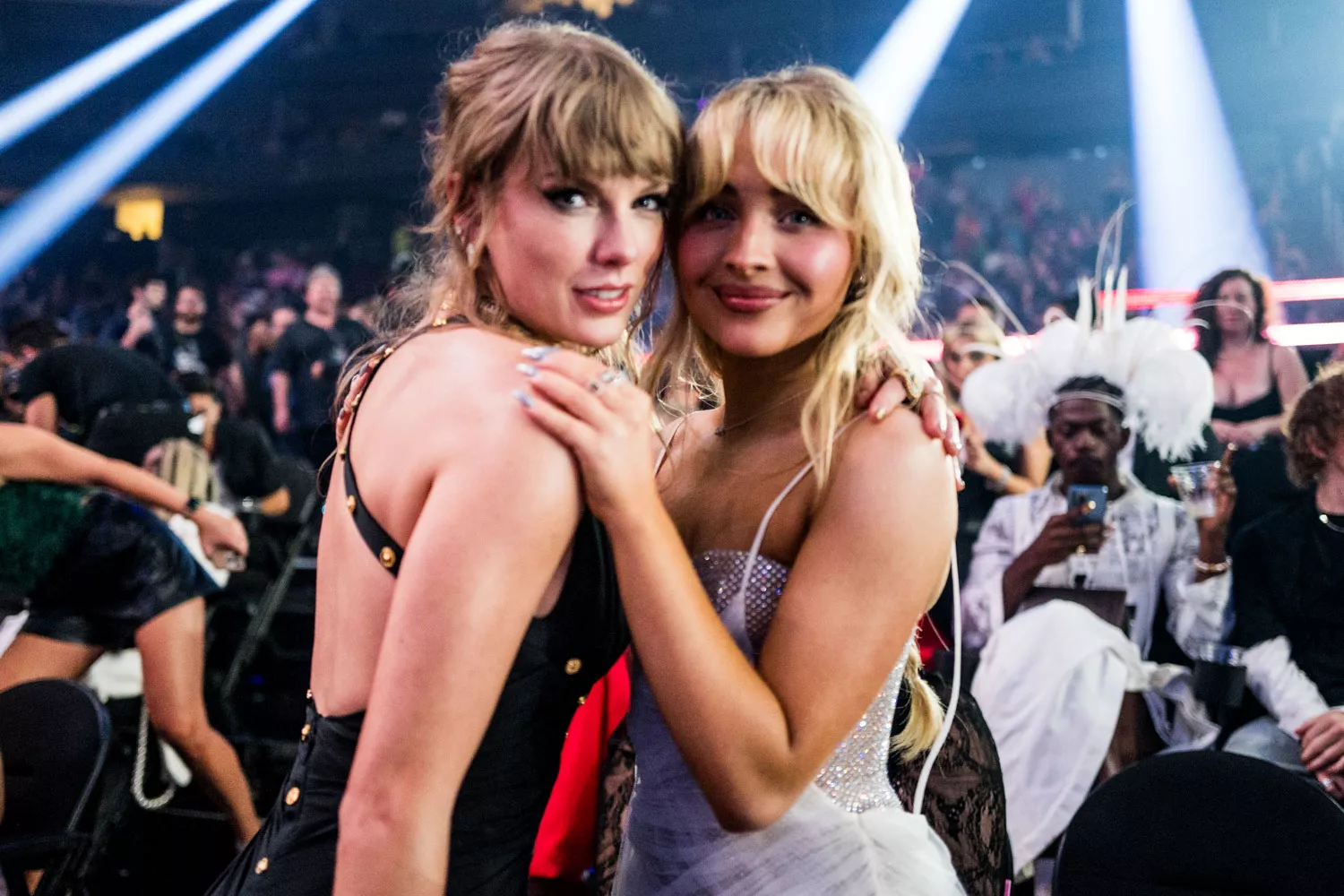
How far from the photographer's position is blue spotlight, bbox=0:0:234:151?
11388mm

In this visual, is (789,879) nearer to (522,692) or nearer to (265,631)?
(522,692)

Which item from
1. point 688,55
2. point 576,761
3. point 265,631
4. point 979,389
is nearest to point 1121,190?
point 688,55

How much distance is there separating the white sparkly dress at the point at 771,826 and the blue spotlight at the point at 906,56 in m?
8.37

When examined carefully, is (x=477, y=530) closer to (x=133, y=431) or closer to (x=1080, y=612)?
(x=1080, y=612)

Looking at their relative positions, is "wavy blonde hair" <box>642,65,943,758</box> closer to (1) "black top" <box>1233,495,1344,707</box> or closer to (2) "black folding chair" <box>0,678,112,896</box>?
(2) "black folding chair" <box>0,678,112,896</box>

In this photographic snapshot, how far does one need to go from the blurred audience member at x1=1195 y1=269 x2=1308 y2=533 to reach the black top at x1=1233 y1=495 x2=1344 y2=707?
0.91 meters

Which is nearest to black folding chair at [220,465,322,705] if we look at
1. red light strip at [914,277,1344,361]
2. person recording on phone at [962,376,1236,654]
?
person recording on phone at [962,376,1236,654]

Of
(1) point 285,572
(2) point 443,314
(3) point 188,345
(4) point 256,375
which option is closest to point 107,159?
(4) point 256,375

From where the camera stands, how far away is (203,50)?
12766 millimetres

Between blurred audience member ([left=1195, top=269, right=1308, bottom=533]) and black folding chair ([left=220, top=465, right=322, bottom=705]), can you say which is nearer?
blurred audience member ([left=1195, top=269, right=1308, bottom=533])

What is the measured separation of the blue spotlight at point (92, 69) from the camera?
11.4m

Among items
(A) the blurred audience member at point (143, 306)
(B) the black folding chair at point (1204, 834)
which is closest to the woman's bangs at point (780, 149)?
(B) the black folding chair at point (1204, 834)

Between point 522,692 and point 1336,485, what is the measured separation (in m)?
3.20

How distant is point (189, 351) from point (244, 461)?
205cm
